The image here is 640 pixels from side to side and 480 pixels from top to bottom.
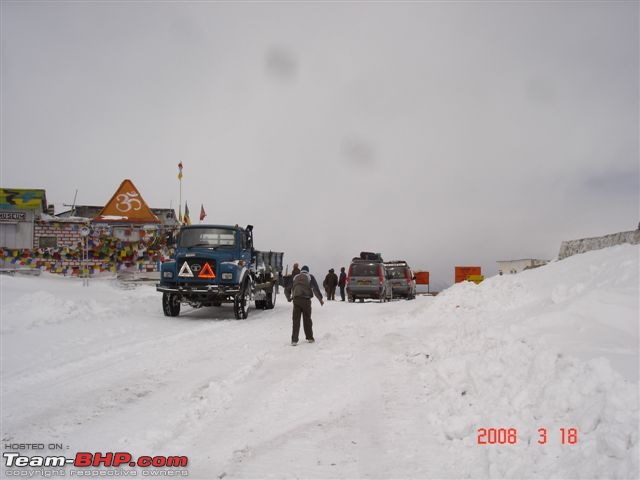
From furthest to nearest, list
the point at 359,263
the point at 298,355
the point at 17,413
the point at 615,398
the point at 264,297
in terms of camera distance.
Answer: the point at 359,263 → the point at 264,297 → the point at 298,355 → the point at 17,413 → the point at 615,398

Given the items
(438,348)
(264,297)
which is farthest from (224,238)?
(438,348)

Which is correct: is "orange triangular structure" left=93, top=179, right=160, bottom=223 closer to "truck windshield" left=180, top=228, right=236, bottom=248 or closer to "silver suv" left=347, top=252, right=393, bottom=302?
"silver suv" left=347, top=252, right=393, bottom=302

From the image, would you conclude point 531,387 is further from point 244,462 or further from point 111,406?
point 111,406

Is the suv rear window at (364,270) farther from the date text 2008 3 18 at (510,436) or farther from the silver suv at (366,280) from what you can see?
the date text 2008 3 18 at (510,436)

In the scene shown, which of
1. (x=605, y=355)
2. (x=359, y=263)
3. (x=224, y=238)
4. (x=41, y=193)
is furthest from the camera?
(x=41, y=193)

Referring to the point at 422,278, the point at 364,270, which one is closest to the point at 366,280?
the point at 364,270

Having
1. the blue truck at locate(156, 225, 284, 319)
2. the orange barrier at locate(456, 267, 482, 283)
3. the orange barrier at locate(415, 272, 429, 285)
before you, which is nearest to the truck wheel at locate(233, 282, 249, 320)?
the blue truck at locate(156, 225, 284, 319)

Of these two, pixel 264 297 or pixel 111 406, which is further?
pixel 264 297

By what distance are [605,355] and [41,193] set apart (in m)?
34.6

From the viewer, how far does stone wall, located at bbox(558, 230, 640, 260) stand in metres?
9.56

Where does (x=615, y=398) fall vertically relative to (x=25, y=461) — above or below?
above

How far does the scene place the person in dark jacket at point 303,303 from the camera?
992 cm

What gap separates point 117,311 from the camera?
14281mm

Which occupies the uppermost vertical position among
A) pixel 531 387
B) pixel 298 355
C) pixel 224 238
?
pixel 224 238
